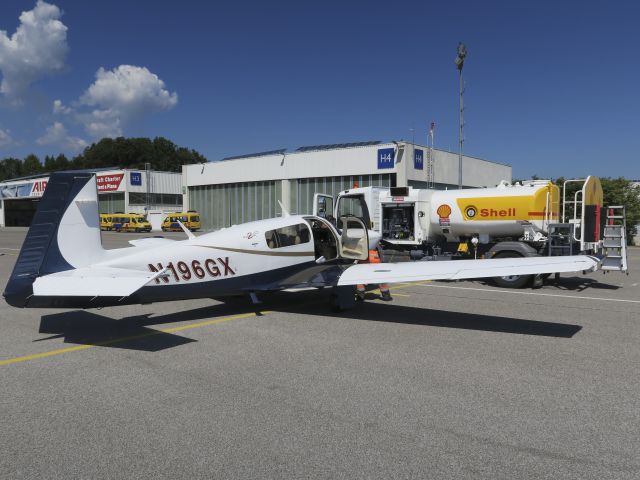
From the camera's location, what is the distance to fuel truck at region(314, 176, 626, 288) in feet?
40.6

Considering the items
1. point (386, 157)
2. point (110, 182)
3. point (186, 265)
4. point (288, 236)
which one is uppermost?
point (110, 182)

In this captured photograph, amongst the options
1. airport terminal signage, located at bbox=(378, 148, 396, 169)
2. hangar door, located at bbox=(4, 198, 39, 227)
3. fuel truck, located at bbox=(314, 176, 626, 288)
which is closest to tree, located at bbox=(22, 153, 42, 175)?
hangar door, located at bbox=(4, 198, 39, 227)

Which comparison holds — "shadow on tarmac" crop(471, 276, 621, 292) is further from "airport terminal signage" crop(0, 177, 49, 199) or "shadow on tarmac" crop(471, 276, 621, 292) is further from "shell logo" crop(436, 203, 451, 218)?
"airport terminal signage" crop(0, 177, 49, 199)

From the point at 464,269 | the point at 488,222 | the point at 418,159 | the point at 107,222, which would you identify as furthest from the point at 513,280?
the point at 107,222

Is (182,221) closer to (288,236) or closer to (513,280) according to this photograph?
(513,280)

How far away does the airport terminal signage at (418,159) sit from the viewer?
36.9 metres

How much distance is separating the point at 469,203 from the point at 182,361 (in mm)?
10175

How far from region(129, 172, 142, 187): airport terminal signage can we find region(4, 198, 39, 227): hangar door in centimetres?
2552

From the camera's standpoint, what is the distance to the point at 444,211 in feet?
46.2

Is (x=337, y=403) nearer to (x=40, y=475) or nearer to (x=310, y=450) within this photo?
(x=310, y=450)

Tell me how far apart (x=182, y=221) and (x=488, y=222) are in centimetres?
4231

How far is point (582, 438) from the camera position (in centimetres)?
387

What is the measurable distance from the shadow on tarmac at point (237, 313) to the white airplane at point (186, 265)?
0.57 meters

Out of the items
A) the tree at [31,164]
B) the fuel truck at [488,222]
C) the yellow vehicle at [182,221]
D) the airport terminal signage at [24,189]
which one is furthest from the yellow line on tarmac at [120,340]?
the tree at [31,164]
